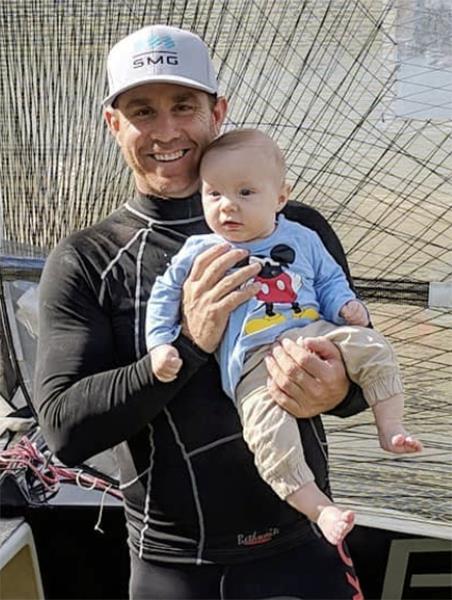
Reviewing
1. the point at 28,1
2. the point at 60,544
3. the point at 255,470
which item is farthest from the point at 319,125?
the point at 60,544

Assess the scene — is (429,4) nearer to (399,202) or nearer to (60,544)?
(399,202)

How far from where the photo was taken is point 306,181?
141cm

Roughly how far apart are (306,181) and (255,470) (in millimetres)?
575

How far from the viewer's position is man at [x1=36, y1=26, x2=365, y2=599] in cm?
89

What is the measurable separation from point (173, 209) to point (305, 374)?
0.23 metres

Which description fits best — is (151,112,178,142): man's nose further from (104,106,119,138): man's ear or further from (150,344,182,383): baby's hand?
(150,344,182,383): baby's hand

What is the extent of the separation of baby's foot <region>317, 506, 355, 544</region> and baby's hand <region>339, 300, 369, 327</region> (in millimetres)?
182

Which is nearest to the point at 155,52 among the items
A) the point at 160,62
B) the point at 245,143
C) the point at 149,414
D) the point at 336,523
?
the point at 160,62

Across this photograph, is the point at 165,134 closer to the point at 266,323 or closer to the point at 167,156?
the point at 167,156

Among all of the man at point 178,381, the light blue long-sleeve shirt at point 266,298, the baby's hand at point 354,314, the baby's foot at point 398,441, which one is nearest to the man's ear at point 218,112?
the man at point 178,381

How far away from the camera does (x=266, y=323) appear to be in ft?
3.00

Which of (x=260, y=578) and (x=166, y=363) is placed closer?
(x=166, y=363)

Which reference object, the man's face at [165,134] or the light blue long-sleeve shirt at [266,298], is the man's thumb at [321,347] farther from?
the man's face at [165,134]

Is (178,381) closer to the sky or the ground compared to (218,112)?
closer to the ground
